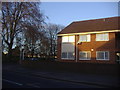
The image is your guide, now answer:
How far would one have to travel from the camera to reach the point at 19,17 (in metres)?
36.5

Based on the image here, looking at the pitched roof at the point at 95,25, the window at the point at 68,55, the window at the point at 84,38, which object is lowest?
the window at the point at 68,55

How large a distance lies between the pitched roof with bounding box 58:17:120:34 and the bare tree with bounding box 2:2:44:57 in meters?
6.40

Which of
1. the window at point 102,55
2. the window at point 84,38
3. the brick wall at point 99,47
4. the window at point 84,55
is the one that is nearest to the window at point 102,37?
the brick wall at point 99,47

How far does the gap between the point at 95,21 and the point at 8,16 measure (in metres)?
16.1

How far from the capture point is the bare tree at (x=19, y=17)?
34.9 m

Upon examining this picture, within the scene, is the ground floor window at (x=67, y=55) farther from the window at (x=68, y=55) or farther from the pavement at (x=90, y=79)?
the pavement at (x=90, y=79)

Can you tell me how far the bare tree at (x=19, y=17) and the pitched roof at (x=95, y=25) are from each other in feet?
21.0

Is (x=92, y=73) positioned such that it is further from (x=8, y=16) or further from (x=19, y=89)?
(x=8, y=16)

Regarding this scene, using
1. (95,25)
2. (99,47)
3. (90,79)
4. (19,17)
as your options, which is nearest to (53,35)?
(19,17)

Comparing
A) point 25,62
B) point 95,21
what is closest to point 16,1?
point 25,62

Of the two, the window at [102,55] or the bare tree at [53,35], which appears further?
the bare tree at [53,35]

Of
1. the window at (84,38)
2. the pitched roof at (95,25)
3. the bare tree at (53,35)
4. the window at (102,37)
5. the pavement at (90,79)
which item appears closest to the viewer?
the pavement at (90,79)

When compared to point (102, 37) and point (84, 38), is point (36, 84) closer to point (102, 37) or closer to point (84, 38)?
Result: point (102, 37)

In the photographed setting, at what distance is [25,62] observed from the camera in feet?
93.1
